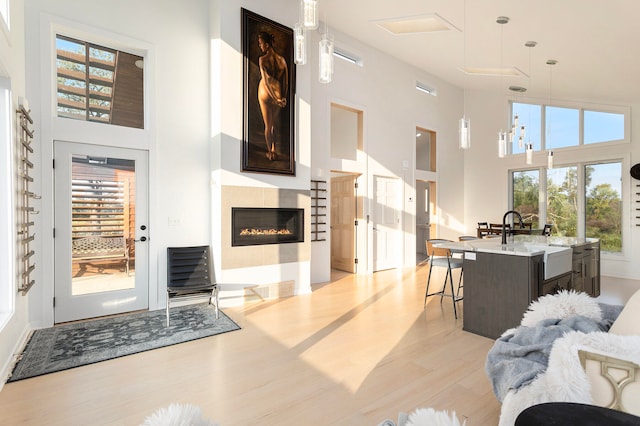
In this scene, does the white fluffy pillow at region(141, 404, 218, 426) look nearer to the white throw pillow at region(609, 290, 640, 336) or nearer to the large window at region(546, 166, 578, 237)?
the white throw pillow at region(609, 290, 640, 336)

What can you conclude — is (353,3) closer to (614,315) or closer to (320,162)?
(320,162)

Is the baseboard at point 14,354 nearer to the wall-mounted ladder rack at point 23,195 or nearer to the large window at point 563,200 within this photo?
the wall-mounted ladder rack at point 23,195

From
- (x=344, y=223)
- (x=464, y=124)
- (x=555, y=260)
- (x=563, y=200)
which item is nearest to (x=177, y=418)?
(x=555, y=260)

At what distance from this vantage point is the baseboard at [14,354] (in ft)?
8.65

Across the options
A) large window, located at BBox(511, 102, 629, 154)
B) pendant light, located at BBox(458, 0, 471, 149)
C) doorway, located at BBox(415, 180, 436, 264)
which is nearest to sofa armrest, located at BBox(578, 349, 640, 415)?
pendant light, located at BBox(458, 0, 471, 149)

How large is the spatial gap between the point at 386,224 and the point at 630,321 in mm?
5520

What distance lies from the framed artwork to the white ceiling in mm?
1089

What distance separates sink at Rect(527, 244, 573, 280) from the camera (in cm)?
336

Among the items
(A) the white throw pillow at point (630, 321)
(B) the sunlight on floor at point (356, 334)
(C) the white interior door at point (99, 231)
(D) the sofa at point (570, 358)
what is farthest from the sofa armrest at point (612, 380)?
(C) the white interior door at point (99, 231)

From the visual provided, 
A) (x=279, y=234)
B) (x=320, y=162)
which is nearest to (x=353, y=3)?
(x=320, y=162)

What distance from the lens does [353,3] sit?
5266 mm

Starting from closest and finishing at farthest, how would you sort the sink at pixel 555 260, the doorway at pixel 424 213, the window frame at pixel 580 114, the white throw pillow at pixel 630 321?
the white throw pillow at pixel 630 321, the sink at pixel 555 260, the window frame at pixel 580 114, the doorway at pixel 424 213

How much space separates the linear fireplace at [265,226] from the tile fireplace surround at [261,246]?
6 centimetres

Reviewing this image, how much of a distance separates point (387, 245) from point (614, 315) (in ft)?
16.6
